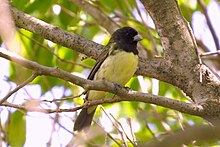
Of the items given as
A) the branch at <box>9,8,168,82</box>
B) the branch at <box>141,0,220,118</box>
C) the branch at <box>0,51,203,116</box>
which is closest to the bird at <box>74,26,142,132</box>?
the branch at <box>9,8,168,82</box>

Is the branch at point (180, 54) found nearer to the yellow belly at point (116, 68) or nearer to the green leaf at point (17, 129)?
the yellow belly at point (116, 68)

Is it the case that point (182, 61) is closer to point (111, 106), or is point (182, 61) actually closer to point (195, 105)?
point (195, 105)

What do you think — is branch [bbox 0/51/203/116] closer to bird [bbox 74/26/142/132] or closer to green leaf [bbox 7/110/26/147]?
bird [bbox 74/26/142/132]

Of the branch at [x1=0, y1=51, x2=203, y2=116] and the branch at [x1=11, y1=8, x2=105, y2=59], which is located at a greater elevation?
the branch at [x1=11, y1=8, x2=105, y2=59]

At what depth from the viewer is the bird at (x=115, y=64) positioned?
4078 millimetres

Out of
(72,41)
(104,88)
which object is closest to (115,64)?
(72,41)

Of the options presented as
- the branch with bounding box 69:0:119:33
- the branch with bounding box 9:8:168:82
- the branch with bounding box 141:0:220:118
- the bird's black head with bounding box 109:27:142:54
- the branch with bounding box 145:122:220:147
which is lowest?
the branch with bounding box 145:122:220:147

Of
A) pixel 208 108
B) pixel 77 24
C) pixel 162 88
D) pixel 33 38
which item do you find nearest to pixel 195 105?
pixel 208 108

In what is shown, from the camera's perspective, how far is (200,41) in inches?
166

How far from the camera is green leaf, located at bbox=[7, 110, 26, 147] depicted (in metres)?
3.85

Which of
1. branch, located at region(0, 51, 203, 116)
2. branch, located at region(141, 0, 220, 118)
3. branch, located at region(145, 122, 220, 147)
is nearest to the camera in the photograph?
branch, located at region(145, 122, 220, 147)

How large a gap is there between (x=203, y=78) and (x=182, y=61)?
0.56 ft

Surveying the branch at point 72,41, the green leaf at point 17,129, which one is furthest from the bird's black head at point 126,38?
the branch at point 72,41

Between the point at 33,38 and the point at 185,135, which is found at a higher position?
the point at 33,38
